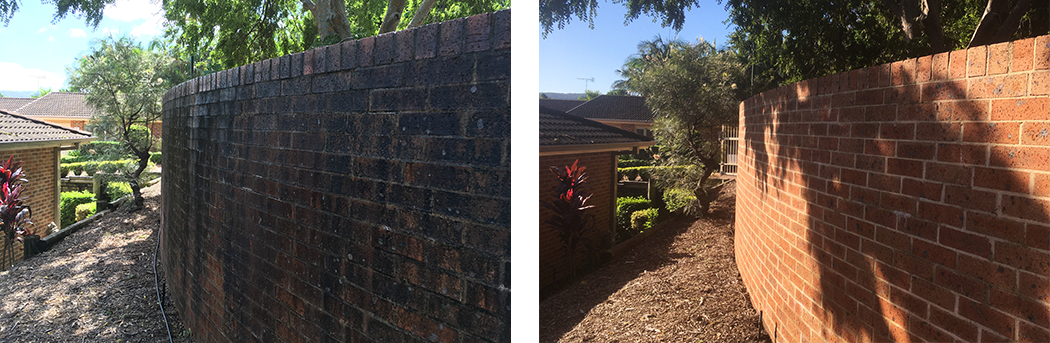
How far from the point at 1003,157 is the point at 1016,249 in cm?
26

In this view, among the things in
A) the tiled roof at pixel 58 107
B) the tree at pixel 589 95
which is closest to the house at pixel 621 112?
the tree at pixel 589 95

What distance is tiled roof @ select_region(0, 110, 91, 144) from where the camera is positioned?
288 inches

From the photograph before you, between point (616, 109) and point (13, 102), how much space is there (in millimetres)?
21457

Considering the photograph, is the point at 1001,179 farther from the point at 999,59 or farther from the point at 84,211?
the point at 84,211

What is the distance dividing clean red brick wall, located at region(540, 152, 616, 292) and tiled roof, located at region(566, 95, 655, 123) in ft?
2.04

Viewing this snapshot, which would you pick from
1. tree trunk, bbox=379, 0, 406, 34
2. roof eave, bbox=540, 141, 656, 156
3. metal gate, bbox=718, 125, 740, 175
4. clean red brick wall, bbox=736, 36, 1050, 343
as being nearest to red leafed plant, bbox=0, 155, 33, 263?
tree trunk, bbox=379, 0, 406, 34

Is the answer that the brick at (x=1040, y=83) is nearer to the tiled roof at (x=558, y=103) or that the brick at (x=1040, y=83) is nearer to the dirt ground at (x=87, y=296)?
the tiled roof at (x=558, y=103)

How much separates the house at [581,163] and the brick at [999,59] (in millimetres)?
1867

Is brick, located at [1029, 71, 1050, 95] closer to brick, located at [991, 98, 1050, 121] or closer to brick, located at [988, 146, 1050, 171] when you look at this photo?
brick, located at [991, 98, 1050, 121]

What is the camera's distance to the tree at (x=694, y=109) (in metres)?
3.54

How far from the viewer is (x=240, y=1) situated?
972 cm

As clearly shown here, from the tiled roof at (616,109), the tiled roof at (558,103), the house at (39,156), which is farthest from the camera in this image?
the house at (39,156)

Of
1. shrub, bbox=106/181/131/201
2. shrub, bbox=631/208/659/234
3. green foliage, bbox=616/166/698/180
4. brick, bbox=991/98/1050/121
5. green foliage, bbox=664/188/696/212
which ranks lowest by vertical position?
shrub, bbox=106/181/131/201

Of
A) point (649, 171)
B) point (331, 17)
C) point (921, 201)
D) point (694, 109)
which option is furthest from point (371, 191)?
point (331, 17)
